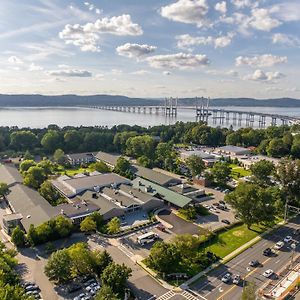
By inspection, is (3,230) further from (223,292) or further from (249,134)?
(249,134)

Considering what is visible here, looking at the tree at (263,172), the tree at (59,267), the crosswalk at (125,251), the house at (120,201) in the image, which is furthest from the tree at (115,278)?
the tree at (263,172)

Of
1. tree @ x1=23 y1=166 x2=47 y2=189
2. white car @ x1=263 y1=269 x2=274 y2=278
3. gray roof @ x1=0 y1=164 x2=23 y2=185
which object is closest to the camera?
white car @ x1=263 y1=269 x2=274 y2=278

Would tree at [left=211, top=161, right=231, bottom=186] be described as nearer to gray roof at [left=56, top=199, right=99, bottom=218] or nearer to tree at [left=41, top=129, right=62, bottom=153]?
gray roof at [left=56, top=199, right=99, bottom=218]

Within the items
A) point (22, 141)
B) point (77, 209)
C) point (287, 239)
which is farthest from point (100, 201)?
point (22, 141)

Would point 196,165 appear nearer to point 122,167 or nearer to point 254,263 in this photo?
point 122,167

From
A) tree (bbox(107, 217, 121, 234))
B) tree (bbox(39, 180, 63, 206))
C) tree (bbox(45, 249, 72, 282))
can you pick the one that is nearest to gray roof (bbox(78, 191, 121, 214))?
tree (bbox(107, 217, 121, 234))

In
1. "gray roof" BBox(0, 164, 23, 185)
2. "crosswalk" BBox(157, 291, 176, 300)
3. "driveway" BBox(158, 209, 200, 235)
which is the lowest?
"crosswalk" BBox(157, 291, 176, 300)
